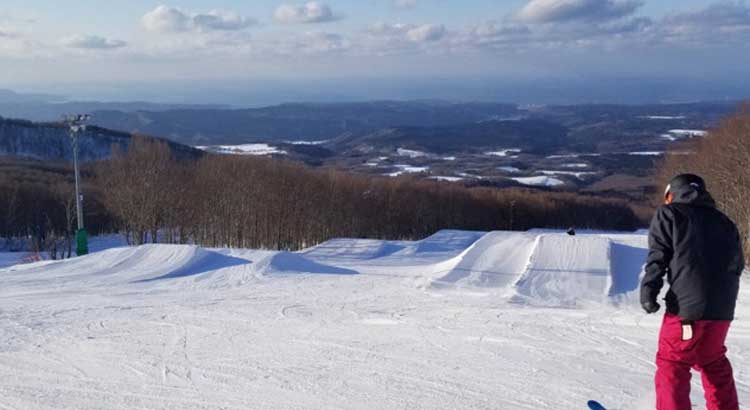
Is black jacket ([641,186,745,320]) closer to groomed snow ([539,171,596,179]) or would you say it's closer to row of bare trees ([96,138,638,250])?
row of bare trees ([96,138,638,250])

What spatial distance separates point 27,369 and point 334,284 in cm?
762

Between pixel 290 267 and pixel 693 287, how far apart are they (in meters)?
13.3

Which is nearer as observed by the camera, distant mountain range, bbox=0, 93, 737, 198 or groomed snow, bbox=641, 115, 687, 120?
distant mountain range, bbox=0, 93, 737, 198

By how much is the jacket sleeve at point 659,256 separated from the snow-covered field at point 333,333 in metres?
1.79

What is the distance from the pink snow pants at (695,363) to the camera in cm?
504

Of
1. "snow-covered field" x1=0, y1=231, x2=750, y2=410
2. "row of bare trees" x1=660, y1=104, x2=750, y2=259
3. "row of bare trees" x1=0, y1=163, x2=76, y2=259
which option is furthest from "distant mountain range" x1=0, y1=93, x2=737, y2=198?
"snow-covered field" x1=0, y1=231, x2=750, y2=410

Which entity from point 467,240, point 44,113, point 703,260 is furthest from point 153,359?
point 44,113

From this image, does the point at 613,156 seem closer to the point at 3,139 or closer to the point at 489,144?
the point at 489,144

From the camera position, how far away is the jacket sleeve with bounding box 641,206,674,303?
Result: 5.07 metres

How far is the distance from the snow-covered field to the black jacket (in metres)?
1.73

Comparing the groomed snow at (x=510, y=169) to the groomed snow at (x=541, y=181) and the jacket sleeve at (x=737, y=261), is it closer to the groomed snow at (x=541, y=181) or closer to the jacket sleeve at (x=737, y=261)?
the groomed snow at (x=541, y=181)

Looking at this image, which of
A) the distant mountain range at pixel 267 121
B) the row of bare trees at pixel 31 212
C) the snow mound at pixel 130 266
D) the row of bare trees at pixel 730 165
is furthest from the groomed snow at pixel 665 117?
the snow mound at pixel 130 266

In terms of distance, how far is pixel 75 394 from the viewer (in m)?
7.04

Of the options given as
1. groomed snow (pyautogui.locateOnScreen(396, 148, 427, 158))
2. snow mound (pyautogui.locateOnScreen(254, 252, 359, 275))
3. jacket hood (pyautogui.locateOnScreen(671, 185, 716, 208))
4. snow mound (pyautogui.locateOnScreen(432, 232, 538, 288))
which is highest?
jacket hood (pyautogui.locateOnScreen(671, 185, 716, 208))
